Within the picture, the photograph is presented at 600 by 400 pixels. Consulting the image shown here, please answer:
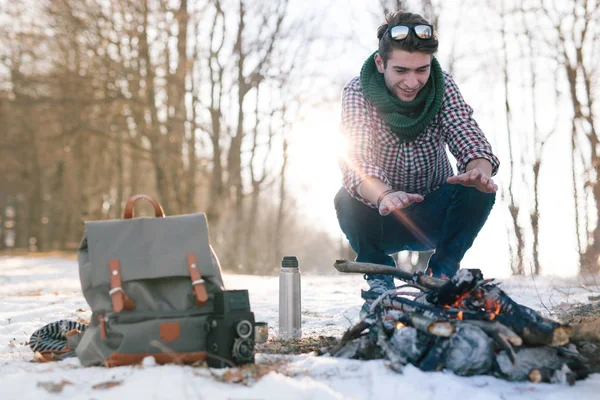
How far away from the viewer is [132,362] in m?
2.57

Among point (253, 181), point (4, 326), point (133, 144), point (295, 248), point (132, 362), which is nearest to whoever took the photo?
point (132, 362)

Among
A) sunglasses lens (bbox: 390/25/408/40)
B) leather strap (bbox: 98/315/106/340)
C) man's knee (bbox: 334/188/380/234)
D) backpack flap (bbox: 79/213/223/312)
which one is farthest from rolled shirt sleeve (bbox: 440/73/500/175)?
leather strap (bbox: 98/315/106/340)

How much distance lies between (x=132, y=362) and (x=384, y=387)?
1.04 metres

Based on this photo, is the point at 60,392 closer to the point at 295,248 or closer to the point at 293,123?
the point at 293,123

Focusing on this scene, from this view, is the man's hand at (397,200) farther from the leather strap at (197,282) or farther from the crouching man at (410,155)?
the leather strap at (197,282)

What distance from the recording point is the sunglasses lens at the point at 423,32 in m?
3.51

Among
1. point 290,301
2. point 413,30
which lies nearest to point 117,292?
point 290,301

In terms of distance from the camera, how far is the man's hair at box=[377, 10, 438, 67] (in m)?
3.52

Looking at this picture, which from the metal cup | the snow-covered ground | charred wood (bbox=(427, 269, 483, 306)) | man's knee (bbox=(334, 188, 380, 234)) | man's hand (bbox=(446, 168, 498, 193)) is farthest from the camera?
man's knee (bbox=(334, 188, 380, 234))

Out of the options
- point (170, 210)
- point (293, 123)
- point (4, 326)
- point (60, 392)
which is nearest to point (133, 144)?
point (170, 210)

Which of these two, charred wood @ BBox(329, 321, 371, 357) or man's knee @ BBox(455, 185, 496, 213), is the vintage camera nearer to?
charred wood @ BBox(329, 321, 371, 357)

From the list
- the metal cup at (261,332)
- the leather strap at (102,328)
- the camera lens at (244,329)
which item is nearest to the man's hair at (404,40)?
the metal cup at (261,332)

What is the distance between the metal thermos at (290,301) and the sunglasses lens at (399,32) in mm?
1422

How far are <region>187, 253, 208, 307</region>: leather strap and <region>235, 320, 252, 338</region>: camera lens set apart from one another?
0.60 feet
